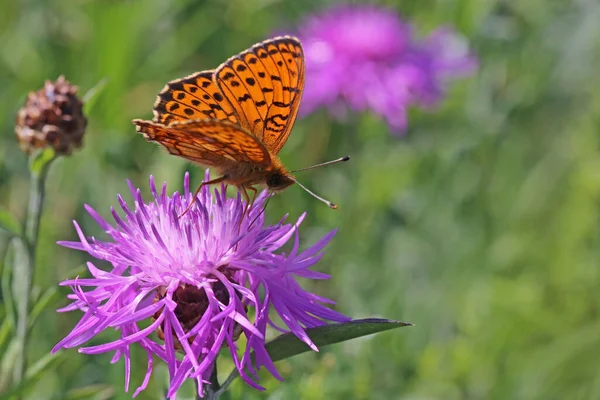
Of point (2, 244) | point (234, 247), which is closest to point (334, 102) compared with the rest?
point (2, 244)

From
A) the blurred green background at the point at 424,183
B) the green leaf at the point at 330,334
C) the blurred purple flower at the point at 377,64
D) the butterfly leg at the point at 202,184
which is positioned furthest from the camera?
the blurred purple flower at the point at 377,64

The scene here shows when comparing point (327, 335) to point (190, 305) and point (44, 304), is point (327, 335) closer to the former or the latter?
point (190, 305)

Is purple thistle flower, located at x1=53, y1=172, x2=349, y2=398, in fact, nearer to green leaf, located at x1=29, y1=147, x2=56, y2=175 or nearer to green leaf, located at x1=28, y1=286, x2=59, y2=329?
green leaf, located at x1=28, y1=286, x2=59, y2=329

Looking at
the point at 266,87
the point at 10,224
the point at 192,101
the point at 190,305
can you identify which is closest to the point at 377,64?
the point at 266,87

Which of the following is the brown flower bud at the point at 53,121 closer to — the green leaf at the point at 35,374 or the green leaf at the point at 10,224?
the green leaf at the point at 10,224

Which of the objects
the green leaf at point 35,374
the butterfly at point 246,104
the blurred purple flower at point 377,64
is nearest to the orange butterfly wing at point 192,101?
the butterfly at point 246,104

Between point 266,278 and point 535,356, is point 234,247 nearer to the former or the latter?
point 266,278

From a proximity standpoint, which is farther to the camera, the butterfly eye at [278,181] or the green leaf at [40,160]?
the green leaf at [40,160]

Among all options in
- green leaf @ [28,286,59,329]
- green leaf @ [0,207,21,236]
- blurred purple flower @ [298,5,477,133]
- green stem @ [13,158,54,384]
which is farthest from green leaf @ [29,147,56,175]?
blurred purple flower @ [298,5,477,133]
